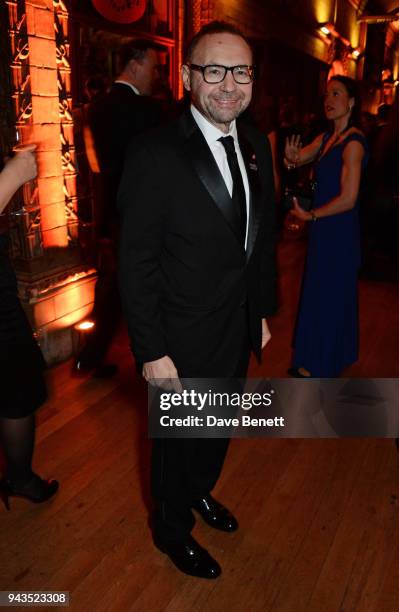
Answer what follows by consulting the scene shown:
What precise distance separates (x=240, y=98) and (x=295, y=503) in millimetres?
1763

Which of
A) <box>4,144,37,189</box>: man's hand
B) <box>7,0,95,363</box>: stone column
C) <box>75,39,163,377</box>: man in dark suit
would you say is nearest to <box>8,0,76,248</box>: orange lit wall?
<box>7,0,95,363</box>: stone column

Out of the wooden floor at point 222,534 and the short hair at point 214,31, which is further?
the wooden floor at point 222,534

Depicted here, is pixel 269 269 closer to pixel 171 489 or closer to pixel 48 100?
pixel 171 489

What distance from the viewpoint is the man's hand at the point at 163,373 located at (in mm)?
Result: 1657

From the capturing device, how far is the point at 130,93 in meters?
3.10

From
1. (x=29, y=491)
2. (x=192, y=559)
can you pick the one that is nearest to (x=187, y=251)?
(x=192, y=559)

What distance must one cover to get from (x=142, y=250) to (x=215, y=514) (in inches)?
49.8

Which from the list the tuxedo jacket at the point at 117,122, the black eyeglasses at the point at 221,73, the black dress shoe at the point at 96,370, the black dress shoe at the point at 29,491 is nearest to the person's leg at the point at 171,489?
the black dress shoe at the point at 29,491

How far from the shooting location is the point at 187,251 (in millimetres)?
1624

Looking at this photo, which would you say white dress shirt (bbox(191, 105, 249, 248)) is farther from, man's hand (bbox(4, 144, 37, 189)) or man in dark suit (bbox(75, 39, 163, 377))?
man in dark suit (bbox(75, 39, 163, 377))

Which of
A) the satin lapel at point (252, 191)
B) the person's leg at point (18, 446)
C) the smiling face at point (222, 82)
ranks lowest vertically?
the person's leg at point (18, 446)

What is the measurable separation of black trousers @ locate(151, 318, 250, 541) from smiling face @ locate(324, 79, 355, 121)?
163 cm

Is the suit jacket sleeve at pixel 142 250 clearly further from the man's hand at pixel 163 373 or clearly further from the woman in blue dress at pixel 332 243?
the woman in blue dress at pixel 332 243

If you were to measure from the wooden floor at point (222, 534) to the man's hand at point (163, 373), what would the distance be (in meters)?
Result: 0.81
